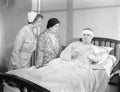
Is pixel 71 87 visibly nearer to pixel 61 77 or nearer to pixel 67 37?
pixel 61 77

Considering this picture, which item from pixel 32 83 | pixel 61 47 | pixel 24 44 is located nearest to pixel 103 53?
pixel 61 47

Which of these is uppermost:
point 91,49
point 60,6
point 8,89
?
point 60,6

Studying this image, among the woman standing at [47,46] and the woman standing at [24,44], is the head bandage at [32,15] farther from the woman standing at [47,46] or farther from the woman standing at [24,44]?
the woman standing at [47,46]

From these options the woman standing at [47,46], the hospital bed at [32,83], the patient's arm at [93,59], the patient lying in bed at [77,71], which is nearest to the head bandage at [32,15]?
the woman standing at [47,46]

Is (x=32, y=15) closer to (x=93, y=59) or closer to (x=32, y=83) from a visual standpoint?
(x=93, y=59)

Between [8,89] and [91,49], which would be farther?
[91,49]

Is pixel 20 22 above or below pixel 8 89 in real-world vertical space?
above

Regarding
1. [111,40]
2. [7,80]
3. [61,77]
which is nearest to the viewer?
[7,80]

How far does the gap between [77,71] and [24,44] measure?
997 millimetres

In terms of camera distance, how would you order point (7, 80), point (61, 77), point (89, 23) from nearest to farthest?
point (7, 80) < point (61, 77) < point (89, 23)

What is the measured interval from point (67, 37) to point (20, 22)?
1.00 metres

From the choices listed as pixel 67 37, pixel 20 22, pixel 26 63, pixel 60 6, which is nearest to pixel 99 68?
pixel 26 63

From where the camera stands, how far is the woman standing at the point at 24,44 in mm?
2834

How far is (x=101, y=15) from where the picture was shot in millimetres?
3430
